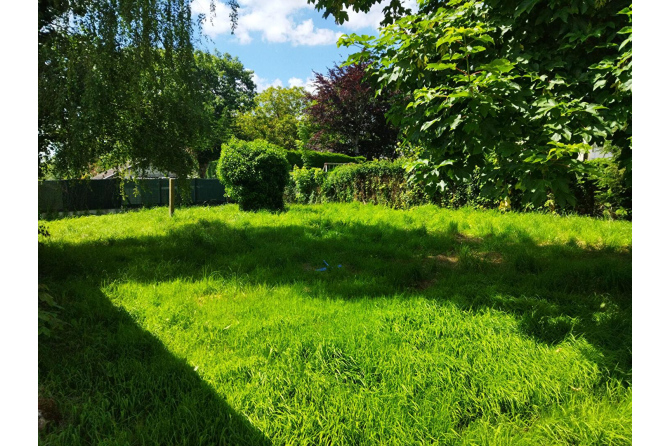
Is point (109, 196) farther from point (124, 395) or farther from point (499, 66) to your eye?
point (499, 66)

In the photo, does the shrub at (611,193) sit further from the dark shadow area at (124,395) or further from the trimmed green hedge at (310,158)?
the trimmed green hedge at (310,158)

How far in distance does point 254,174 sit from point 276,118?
2855cm

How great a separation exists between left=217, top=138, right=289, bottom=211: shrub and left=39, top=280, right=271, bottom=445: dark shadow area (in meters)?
7.50

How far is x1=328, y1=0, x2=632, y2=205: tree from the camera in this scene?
2576 millimetres

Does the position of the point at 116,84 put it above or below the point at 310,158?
below

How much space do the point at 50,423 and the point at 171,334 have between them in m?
1.12

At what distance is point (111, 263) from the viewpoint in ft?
16.7

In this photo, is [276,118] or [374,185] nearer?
[374,185]

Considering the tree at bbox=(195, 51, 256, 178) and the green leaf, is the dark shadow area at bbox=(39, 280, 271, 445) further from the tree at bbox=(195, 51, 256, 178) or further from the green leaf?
the tree at bbox=(195, 51, 256, 178)

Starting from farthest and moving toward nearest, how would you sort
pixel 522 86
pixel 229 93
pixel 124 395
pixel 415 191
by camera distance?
pixel 229 93 < pixel 415 191 < pixel 522 86 < pixel 124 395

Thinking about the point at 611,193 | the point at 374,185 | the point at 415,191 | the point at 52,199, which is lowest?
the point at 52,199

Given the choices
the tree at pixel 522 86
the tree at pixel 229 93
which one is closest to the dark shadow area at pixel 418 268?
the tree at pixel 522 86

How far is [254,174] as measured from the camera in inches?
406

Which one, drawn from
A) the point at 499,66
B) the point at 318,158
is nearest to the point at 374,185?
the point at 499,66
